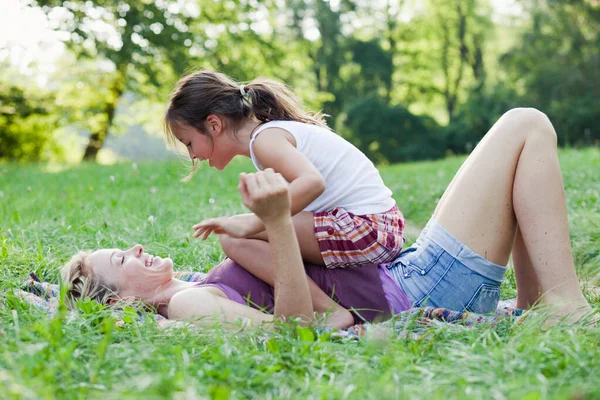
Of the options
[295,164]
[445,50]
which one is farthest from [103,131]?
[295,164]

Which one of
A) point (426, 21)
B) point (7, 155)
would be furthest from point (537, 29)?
point (7, 155)

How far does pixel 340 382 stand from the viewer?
6.25 ft

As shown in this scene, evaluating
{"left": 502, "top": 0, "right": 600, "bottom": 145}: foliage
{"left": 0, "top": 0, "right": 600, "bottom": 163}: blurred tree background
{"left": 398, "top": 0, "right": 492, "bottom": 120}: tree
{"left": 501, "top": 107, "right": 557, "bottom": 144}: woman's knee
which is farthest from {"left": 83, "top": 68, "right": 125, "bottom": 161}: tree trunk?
{"left": 501, "top": 107, "right": 557, "bottom": 144}: woman's knee

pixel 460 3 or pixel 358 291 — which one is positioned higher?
pixel 460 3

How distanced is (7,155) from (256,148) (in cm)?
1994

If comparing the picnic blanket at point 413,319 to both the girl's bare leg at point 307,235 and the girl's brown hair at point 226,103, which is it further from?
the girl's brown hair at point 226,103

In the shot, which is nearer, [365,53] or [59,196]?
[59,196]

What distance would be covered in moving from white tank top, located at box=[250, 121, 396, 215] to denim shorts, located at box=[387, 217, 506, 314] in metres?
0.28

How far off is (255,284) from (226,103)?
892mm

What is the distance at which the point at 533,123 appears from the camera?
270 cm

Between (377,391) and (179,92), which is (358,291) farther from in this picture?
(179,92)

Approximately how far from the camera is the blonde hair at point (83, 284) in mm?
3020

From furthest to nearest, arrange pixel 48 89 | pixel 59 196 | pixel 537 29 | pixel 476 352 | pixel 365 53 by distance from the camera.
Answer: pixel 365 53
pixel 537 29
pixel 48 89
pixel 59 196
pixel 476 352

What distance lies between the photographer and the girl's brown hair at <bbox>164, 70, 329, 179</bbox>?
10.1 feet
